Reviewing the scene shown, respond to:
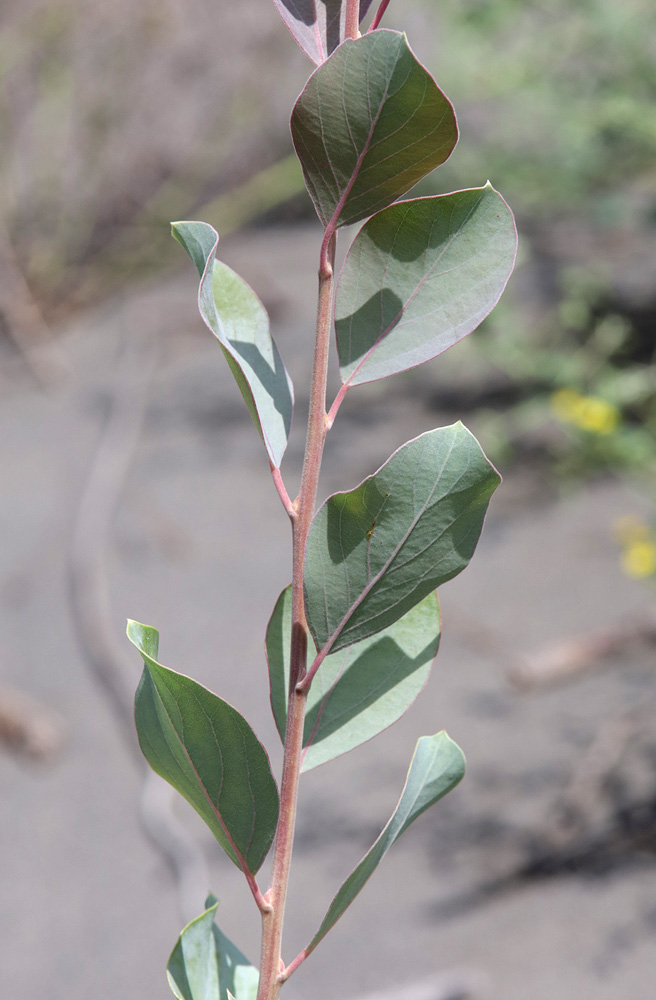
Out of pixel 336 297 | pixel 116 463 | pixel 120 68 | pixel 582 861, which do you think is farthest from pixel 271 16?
pixel 336 297

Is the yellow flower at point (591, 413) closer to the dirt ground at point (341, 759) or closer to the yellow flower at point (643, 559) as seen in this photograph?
the yellow flower at point (643, 559)

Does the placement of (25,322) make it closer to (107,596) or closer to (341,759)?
(107,596)

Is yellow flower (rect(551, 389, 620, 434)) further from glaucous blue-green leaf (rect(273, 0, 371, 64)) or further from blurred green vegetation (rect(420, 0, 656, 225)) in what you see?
glaucous blue-green leaf (rect(273, 0, 371, 64))

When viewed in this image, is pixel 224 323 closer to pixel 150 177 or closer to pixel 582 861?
pixel 582 861

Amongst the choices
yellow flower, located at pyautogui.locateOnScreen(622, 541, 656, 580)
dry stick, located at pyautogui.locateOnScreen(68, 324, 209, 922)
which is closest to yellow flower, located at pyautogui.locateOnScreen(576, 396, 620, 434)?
yellow flower, located at pyautogui.locateOnScreen(622, 541, 656, 580)

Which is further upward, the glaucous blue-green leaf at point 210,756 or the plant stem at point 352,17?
the plant stem at point 352,17

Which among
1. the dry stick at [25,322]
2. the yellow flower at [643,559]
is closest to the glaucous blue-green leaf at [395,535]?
the yellow flower at [643,559]

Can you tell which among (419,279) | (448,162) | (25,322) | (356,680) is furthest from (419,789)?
(25,322)
